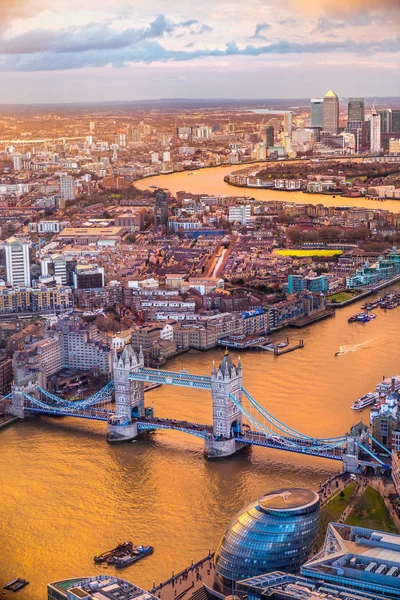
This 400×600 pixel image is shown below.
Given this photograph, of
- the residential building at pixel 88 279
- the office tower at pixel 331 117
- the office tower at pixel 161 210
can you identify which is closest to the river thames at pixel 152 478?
the residential building at pixel 88 279

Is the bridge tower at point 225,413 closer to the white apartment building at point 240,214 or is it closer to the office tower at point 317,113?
the white apartment building at point 240,214

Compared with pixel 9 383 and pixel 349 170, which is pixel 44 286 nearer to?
pixel 9 383

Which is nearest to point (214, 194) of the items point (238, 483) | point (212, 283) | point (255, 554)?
point (212, 283)

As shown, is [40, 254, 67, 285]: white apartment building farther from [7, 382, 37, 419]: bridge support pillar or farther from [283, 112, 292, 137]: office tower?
[283, 112, 292, 137]: office tower

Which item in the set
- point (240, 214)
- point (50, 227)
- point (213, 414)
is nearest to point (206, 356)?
point (213, 414)

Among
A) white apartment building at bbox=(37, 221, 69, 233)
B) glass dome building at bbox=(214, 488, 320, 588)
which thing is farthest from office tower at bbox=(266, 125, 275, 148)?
glass dome building at bbox=(214, 488, 320, 588)
